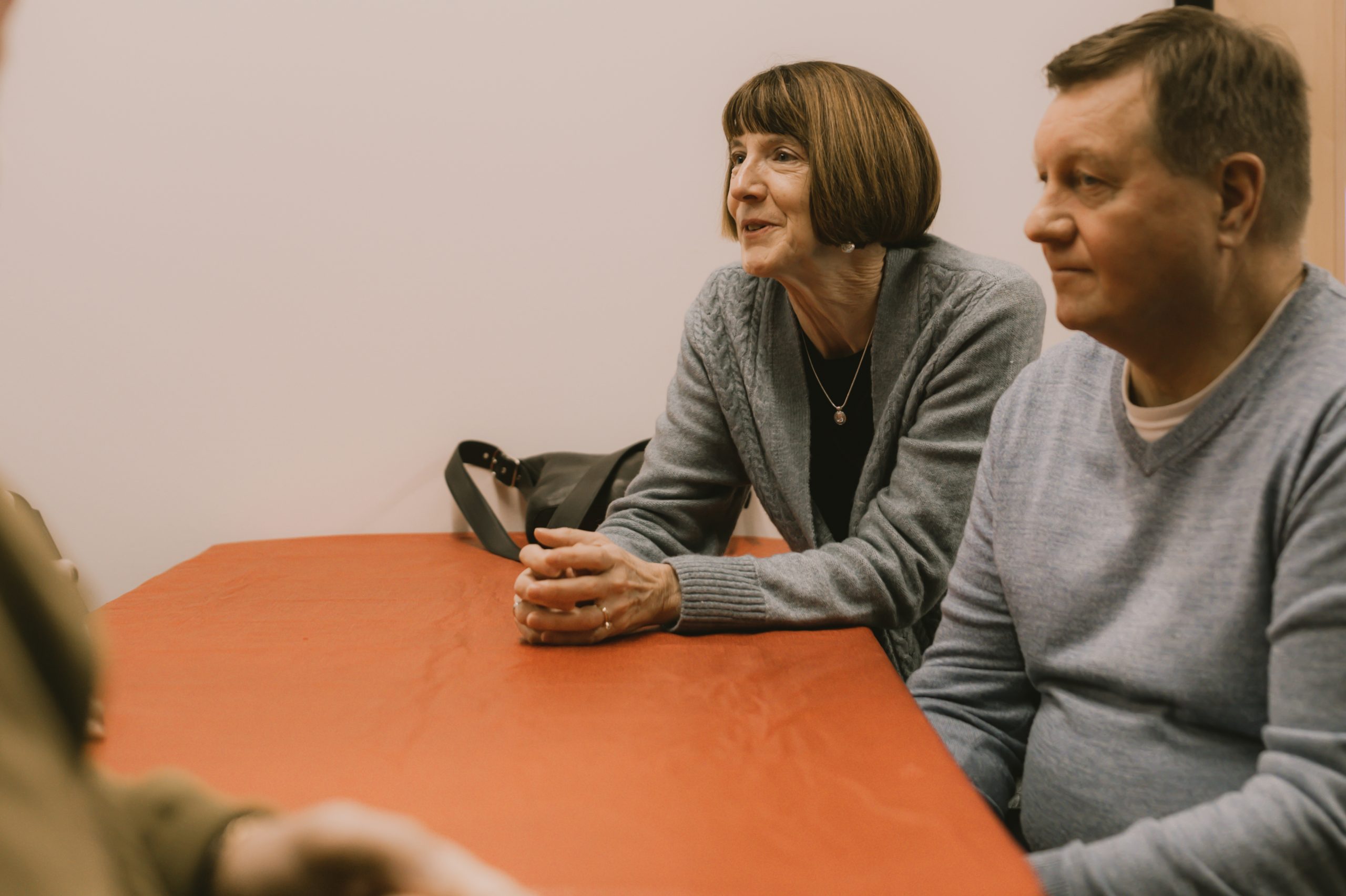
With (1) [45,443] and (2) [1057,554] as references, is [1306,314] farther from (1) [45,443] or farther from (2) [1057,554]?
(1) [45,443]

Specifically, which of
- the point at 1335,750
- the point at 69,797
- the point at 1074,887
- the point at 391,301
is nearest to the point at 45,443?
the point at 391,301

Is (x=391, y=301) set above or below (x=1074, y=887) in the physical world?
above

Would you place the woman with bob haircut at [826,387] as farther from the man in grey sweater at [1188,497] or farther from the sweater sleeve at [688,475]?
the man in grey sweater at [1188,497]

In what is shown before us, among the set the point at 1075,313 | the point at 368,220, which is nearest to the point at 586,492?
the point at 368,220

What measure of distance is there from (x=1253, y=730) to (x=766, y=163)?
98cm

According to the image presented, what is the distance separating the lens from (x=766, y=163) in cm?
143

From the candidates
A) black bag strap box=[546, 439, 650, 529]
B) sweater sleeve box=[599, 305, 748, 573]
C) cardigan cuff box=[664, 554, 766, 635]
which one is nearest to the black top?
sweater sleeve box=[599, 305, 748, 573]

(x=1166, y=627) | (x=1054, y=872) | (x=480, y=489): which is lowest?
(x=480, y=489)

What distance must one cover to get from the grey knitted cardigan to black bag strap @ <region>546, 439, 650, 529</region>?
0.38 metres

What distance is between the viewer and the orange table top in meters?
0.62

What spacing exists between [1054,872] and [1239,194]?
1.74 ft

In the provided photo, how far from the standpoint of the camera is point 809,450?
142 cm

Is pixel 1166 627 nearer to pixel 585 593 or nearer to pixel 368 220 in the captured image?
pixel 585 593

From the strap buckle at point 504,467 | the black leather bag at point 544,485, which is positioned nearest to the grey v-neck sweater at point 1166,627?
the black leather bag at point 544,485
